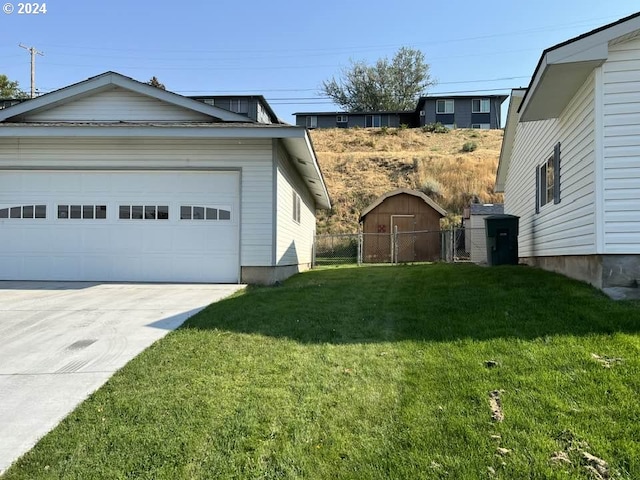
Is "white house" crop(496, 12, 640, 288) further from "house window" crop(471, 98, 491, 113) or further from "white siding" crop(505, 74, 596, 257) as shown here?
"house window" crop(471, 98, 491, 113)

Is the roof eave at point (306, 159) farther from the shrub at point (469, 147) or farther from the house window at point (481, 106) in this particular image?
the house window at point (481, 106)

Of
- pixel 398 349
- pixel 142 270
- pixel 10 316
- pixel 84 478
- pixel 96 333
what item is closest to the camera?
pixel 84 478

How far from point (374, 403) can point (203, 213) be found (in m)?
7.54

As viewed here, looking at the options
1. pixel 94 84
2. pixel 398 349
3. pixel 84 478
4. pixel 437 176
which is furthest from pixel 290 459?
pixel 437 176

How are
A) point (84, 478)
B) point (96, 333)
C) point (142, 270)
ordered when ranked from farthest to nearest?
point (142, 270) → point (96, 333) → point (84, 478)

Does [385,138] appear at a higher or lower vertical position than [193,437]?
higher

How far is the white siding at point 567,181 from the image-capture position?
22.8 ft

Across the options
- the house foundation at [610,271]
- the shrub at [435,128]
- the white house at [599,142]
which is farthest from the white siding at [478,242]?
the shrub at [435,128]

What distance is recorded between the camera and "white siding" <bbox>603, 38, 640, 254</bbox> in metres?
6.45

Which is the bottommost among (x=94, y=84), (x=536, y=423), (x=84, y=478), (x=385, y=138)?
(x=84, y=478)

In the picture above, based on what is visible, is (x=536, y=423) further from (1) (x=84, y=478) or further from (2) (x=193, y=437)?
(1) (x=84, y=478)

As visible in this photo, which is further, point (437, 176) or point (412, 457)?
point (437, 176)

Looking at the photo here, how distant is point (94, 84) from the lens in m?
11.2

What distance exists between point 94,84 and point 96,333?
751cm
